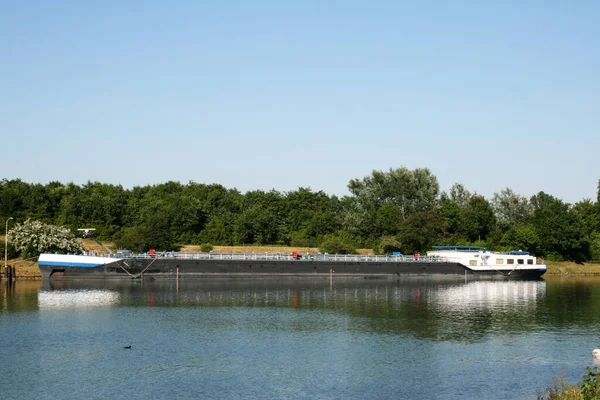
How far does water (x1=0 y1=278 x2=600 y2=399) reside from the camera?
121 ft

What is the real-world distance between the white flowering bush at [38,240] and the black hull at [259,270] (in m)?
9.75

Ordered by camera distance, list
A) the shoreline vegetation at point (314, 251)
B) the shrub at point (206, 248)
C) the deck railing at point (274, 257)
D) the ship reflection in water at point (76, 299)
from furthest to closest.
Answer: the shrub at point (206, 248) < the shoreline vegetation at point (314, 251) < the deck railing at point (274, 257) < the ship reflection in water at point (76, 299)

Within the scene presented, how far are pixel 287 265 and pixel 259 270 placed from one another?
423 centimetres

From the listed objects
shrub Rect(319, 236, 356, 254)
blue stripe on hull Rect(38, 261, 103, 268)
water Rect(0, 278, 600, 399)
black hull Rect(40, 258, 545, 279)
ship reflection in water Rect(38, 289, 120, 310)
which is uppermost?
shrub Rect(319, 236, 356, 254)

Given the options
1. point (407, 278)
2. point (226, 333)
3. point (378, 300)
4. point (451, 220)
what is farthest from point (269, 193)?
point (226, 333)

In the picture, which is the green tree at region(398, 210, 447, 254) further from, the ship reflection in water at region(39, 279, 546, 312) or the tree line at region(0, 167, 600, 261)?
the ship reflection in water at region(39, 279, 546, 312)

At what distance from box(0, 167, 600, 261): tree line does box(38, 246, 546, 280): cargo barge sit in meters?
11.5

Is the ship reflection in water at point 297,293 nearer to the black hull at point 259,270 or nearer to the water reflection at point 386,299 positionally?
the water reflection at point 386,299

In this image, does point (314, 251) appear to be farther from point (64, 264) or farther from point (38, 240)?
point (64, 264)

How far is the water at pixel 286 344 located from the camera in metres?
37.0

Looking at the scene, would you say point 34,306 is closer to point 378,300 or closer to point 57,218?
point 378,300

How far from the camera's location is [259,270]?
319 ft

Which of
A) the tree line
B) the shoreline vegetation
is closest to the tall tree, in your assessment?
the tree line

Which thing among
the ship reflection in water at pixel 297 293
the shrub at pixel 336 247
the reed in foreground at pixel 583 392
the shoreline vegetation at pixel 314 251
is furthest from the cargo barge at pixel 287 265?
the reed in foreground at pixel 583 392
